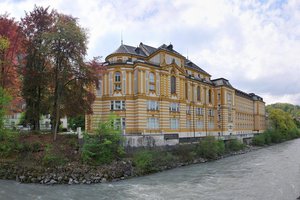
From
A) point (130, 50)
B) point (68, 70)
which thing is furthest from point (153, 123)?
point (68, 70)

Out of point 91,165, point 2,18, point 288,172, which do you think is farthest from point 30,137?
point 288,172

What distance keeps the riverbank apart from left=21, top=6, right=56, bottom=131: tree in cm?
437

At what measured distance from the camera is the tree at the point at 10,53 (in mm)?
27250

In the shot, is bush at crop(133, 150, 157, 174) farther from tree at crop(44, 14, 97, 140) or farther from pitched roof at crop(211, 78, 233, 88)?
pitched roof at crop(211, 78, 233, 88)

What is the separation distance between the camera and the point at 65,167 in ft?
75.8

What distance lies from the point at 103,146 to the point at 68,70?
903 cm

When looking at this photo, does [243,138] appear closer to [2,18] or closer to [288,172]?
[288,172]

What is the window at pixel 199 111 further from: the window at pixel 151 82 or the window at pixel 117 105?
the window at pixel 117 105

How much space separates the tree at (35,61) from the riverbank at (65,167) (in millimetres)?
4370

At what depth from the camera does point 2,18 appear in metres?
27.7

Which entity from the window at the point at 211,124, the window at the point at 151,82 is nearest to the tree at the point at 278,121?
the window at the point at 211,124

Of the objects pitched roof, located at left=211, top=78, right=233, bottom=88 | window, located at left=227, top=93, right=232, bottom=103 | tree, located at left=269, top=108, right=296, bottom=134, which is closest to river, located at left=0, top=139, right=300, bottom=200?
pitched roof, located at left=211, top=78, right=233, bottom=88

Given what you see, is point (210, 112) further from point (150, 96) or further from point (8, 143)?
point (8, 143)

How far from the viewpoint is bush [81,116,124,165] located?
24.9 meters
